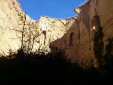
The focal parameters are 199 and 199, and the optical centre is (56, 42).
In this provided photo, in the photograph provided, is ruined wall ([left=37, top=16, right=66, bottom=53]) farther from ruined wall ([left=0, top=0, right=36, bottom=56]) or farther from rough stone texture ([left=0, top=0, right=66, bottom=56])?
ruined wall ([left=0, top=0, right=36, bottom=56])

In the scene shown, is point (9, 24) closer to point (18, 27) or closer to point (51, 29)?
point (18, 27)

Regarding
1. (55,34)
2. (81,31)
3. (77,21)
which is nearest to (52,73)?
(81,31)

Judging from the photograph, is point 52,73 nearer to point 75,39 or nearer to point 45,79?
point 45,79

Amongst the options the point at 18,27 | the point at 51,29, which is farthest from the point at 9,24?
the point at 51,29

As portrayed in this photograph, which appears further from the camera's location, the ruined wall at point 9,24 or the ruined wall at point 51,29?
the ruined wall at point 51,29

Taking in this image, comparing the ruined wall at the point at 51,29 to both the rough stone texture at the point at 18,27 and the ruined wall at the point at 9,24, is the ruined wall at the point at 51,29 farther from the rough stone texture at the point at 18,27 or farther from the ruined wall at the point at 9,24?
the ruined wall at the point at 9,24

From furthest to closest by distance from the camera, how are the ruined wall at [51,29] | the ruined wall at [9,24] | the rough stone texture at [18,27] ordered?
the ruined wall at [51,29], the ruined wall at [9,24], the rough stone texture at [18,27]

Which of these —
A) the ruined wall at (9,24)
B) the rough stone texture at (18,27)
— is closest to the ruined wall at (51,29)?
the rough stone texture at (18,27)

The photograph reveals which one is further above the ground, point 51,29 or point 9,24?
point 51,29

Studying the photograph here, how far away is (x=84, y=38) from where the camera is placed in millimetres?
20688

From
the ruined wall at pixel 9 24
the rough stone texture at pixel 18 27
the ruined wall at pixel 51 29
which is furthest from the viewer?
the ruined wall at pixel 51 29

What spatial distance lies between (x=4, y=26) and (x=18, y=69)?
11.3 meters

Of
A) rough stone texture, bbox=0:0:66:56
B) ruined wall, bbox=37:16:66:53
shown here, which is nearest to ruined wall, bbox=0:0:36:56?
rough stone texture, bbox=0:0:66:56

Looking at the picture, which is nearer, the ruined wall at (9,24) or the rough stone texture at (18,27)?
the rough stone texture at (18,27)
